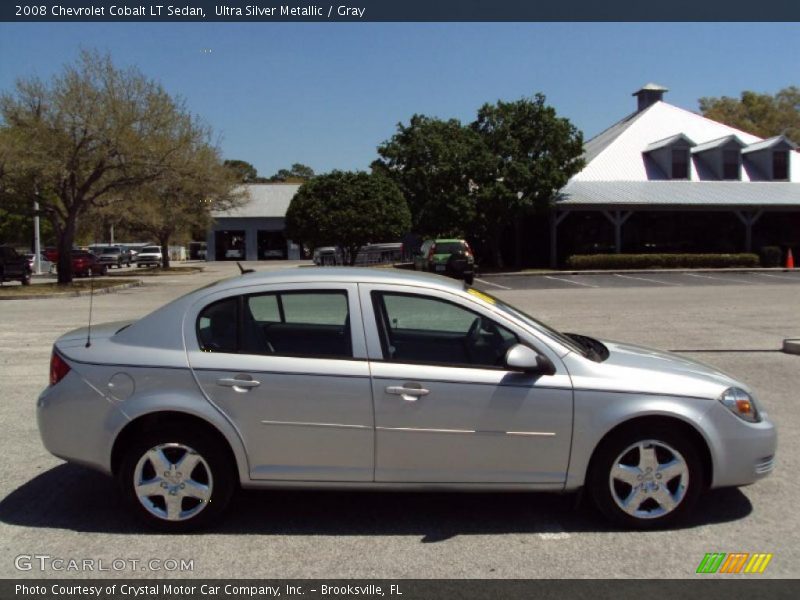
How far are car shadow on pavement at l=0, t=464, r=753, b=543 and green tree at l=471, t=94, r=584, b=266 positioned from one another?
2880 centimetres

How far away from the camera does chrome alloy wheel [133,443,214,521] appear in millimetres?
4395

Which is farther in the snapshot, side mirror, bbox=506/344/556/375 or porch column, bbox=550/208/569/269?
porch column, bbox=550/208/569/269

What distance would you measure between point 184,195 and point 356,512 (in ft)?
124

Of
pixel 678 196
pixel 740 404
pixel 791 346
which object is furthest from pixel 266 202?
pixel 740 404

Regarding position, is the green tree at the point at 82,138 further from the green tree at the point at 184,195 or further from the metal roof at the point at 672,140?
the metal roof at the point at 672,140

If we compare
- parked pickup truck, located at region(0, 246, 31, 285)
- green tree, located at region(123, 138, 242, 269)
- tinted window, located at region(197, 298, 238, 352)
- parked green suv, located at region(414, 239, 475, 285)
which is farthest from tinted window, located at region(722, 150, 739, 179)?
tinted window, located at region(197, 298, 238, 352)

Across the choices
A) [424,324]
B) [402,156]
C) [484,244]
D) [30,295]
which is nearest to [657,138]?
[484,244]

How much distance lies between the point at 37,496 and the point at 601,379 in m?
3.87

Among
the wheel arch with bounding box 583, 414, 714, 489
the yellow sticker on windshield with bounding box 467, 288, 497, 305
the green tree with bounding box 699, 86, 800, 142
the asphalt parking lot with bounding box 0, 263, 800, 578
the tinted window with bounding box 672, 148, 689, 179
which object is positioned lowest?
the asphalt parking lot with bounding box 0, 263, 800, 578

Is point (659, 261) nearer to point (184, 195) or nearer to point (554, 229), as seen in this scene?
point (554, 229)

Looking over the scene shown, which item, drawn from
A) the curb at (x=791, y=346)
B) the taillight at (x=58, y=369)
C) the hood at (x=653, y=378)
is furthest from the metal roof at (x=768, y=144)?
the taillight at (x=58, y=369)

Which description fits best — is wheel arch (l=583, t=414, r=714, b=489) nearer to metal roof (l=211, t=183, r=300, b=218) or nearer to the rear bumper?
the rear bumper

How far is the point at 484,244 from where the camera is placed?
4053cm

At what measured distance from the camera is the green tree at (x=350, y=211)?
36.7 metres
